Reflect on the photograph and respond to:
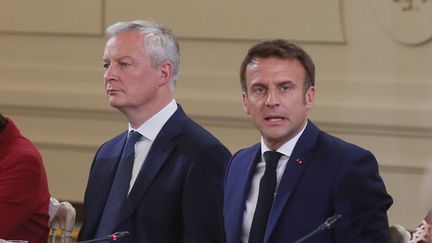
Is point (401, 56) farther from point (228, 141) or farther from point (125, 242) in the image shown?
point (125, 242)

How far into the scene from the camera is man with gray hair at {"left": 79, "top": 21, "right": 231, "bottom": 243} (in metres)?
3.82

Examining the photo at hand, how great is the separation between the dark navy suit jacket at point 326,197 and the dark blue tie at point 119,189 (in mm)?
381

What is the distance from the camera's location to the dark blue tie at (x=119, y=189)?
3949mm

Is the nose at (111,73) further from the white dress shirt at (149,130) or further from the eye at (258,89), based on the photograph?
the eye at (258,89)

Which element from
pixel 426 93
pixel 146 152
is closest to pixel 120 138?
pixel 146 152

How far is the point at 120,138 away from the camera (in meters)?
4.25

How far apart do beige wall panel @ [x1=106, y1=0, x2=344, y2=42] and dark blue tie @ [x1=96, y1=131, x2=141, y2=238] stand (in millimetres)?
2249

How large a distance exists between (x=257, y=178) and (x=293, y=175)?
20 centimetres

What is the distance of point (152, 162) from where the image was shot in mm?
3941

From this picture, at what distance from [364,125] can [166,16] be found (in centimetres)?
135

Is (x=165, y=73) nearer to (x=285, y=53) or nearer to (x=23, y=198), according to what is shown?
(x=285, y=53)

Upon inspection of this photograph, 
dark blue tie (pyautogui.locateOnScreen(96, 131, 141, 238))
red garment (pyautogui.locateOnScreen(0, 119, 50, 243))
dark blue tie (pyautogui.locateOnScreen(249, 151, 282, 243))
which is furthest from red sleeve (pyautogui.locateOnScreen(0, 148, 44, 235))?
dark blue tie (pyautogui.locateOnScreen(249, 151, 282, 243))

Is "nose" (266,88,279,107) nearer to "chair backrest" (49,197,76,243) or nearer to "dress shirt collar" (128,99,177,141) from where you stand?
"dress shirt collar" (128,99,177,141)

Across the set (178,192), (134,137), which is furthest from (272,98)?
(134,137)
